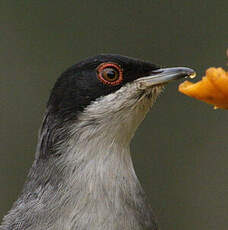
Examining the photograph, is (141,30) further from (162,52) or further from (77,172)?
(77,172)

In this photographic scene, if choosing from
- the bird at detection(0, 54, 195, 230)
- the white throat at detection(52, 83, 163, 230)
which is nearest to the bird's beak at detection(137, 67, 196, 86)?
the bird at detection(0, 54, 195, 230)

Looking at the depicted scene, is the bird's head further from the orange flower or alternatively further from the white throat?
the orange flower

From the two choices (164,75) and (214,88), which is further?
(164,75)

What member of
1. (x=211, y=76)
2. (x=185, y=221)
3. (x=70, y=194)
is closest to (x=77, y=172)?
(x=70, y=194)

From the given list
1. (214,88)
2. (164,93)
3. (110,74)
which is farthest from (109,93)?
(164,93)

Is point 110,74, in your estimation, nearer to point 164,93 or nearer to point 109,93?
point 109,93

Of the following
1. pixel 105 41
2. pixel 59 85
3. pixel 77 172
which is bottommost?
pixel 77 172

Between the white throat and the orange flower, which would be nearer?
the orange flower

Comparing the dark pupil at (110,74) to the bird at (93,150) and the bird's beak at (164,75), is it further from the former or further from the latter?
the bird's beak at (164,75)
